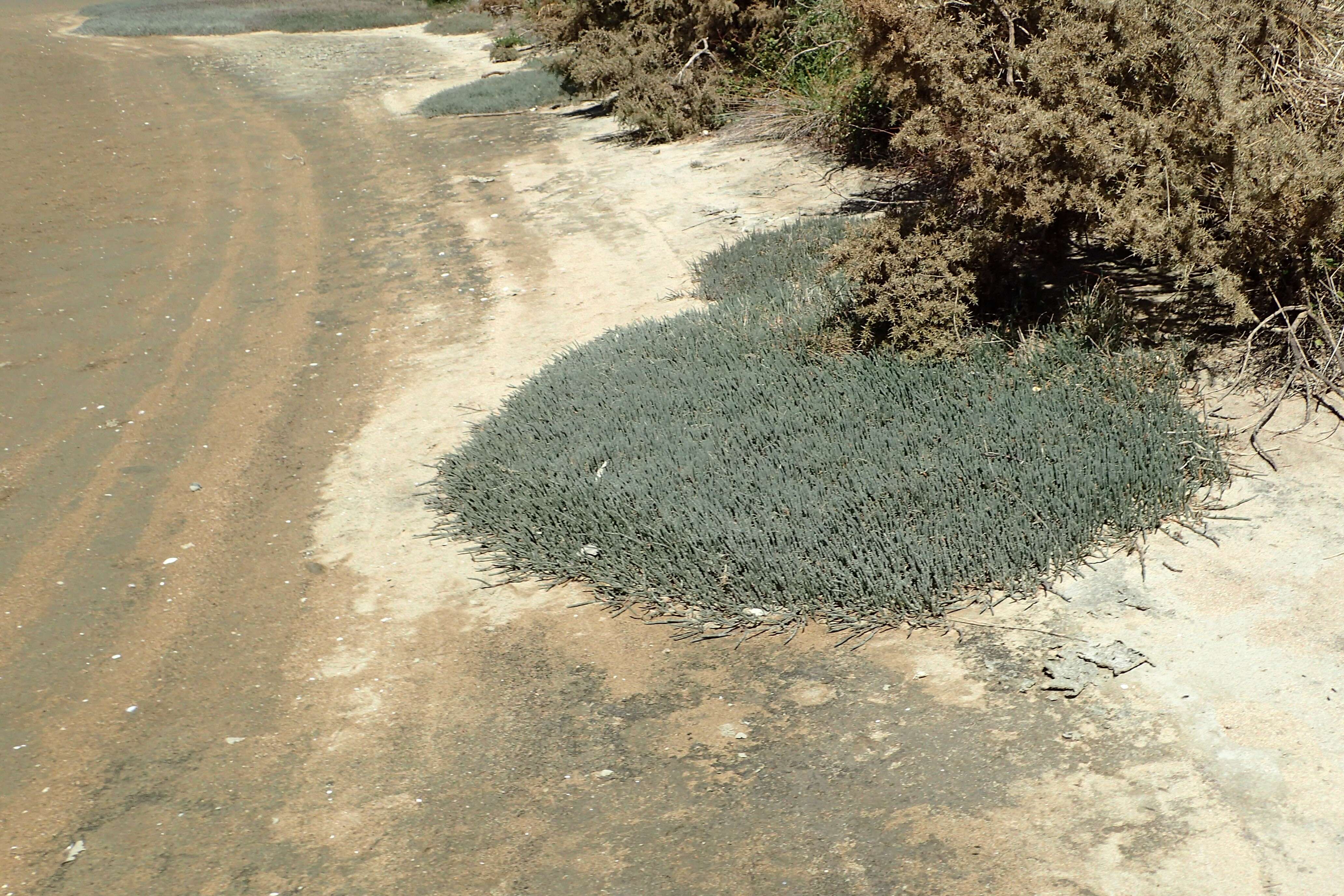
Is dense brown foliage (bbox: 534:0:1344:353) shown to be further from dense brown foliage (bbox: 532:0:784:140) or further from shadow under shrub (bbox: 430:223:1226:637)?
dense brown foliage (bbox: 532:0:784:140)

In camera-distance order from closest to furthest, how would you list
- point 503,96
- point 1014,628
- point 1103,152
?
point 1014,628, point 1103,152, point 503,96

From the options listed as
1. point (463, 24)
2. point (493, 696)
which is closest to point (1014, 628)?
point (493, 696)

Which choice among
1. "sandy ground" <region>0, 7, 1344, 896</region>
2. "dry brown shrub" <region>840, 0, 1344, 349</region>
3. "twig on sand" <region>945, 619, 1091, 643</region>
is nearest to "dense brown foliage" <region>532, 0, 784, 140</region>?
"sandy ground" <region>0, 7, 1344, 896</region>

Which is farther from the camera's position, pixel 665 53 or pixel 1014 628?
pixel 665 53

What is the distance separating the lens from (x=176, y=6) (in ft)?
141

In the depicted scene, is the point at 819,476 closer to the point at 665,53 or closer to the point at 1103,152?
the point at 1103,152

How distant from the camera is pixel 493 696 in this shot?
4.88m

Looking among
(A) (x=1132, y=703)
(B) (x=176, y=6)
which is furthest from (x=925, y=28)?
(B) (x=176, y=6)

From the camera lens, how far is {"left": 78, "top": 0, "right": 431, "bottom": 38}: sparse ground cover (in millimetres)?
34656

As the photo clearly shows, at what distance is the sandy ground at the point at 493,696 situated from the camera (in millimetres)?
3773

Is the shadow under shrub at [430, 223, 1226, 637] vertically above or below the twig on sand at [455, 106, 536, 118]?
below

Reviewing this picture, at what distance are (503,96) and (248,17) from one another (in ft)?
71.4

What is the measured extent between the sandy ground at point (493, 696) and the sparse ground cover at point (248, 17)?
1143 inches

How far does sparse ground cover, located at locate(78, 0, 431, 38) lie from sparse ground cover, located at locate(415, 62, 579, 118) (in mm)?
15839
